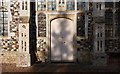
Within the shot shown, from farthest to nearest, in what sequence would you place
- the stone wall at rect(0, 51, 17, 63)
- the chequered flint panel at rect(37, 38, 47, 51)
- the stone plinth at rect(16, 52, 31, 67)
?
the chequered flint panel at rect(37, 38, 47, 51), the stone wall at rect(0, 51, 17, 63), the stone plinth at rect(16, 52, 31, 67)

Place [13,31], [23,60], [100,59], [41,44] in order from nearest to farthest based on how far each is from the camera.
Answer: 1. [23,60]
2. [100,59]
3. [13,31]
4. [41,44]

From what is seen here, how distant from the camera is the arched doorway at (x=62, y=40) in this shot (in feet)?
49.6

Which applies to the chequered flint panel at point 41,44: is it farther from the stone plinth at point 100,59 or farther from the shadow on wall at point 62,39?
the stone plinth at point 100,59

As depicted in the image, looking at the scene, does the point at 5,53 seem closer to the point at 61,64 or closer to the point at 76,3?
the point at 61,64

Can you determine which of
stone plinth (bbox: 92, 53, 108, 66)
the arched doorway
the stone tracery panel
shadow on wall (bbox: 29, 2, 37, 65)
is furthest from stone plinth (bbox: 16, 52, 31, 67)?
stone plinth (bbox: 92, 53, 108, 66)

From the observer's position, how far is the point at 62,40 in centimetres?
1516

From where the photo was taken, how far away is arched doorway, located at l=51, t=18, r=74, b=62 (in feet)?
49.6

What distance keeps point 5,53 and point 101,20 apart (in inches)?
210

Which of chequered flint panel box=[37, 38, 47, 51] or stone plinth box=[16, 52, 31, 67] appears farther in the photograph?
chequered flint panel box=[37, 38, 47, 51]

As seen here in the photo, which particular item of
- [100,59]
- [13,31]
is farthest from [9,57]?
[100,59]

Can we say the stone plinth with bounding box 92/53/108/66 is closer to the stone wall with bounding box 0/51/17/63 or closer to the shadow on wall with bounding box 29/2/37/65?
the shadow on wall with bounding box 29/2/37/65

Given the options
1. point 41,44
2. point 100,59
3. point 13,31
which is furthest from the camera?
point 41,44

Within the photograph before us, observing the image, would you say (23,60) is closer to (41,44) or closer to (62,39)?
(41,44)

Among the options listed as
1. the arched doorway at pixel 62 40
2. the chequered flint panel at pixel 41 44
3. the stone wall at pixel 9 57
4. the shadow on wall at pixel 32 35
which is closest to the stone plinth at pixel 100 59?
the arched doorway at pixel 62 40
